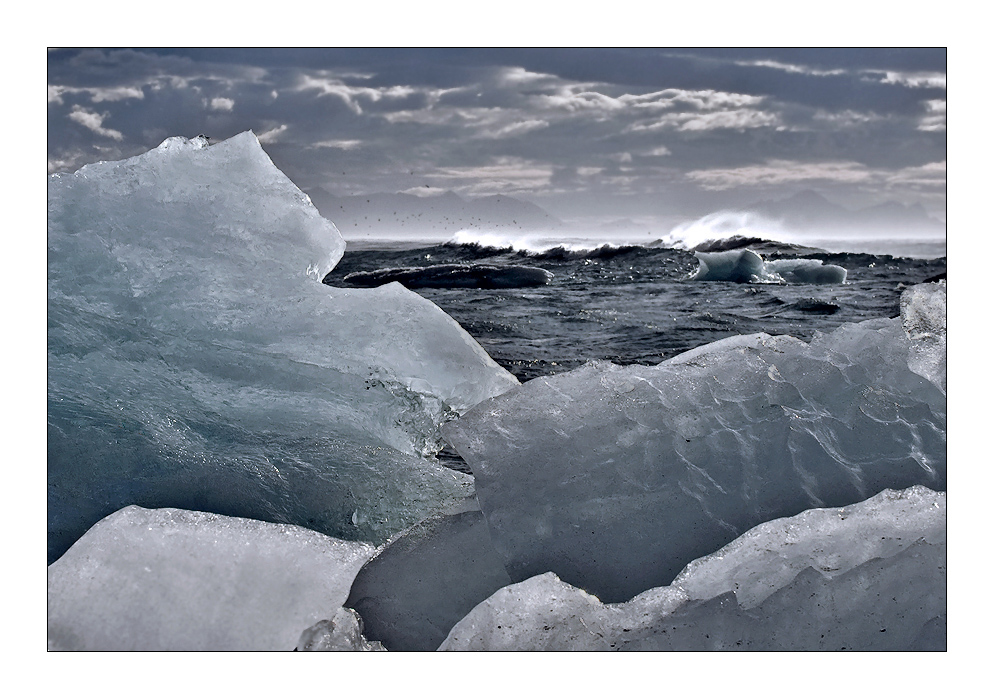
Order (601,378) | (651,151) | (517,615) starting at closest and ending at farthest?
(517,615) → (601,378) → (651,151)

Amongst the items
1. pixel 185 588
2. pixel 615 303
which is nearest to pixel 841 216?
pixel 615 303

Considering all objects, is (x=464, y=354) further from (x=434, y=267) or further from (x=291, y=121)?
(x=291, y=121)

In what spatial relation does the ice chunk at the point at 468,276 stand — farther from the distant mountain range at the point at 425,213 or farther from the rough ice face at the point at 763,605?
the rough ice face at the point at 763,605

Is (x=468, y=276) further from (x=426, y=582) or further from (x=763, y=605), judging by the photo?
(x=763, y=605)

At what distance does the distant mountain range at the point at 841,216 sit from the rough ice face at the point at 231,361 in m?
1.51

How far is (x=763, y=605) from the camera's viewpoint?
2674mm

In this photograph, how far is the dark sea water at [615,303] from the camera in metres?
3.73

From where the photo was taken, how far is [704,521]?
299 centimetres

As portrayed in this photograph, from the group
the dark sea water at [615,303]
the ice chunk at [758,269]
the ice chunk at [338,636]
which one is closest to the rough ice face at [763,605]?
the ice chunk at [338,636]

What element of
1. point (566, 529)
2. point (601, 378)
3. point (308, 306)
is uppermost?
point (308, 306)

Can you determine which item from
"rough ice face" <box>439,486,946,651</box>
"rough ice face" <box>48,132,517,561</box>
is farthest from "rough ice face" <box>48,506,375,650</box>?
"rough ice face" <box>439,486,946,651</box>

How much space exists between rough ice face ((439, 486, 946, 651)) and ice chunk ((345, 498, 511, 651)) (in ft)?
0.66
